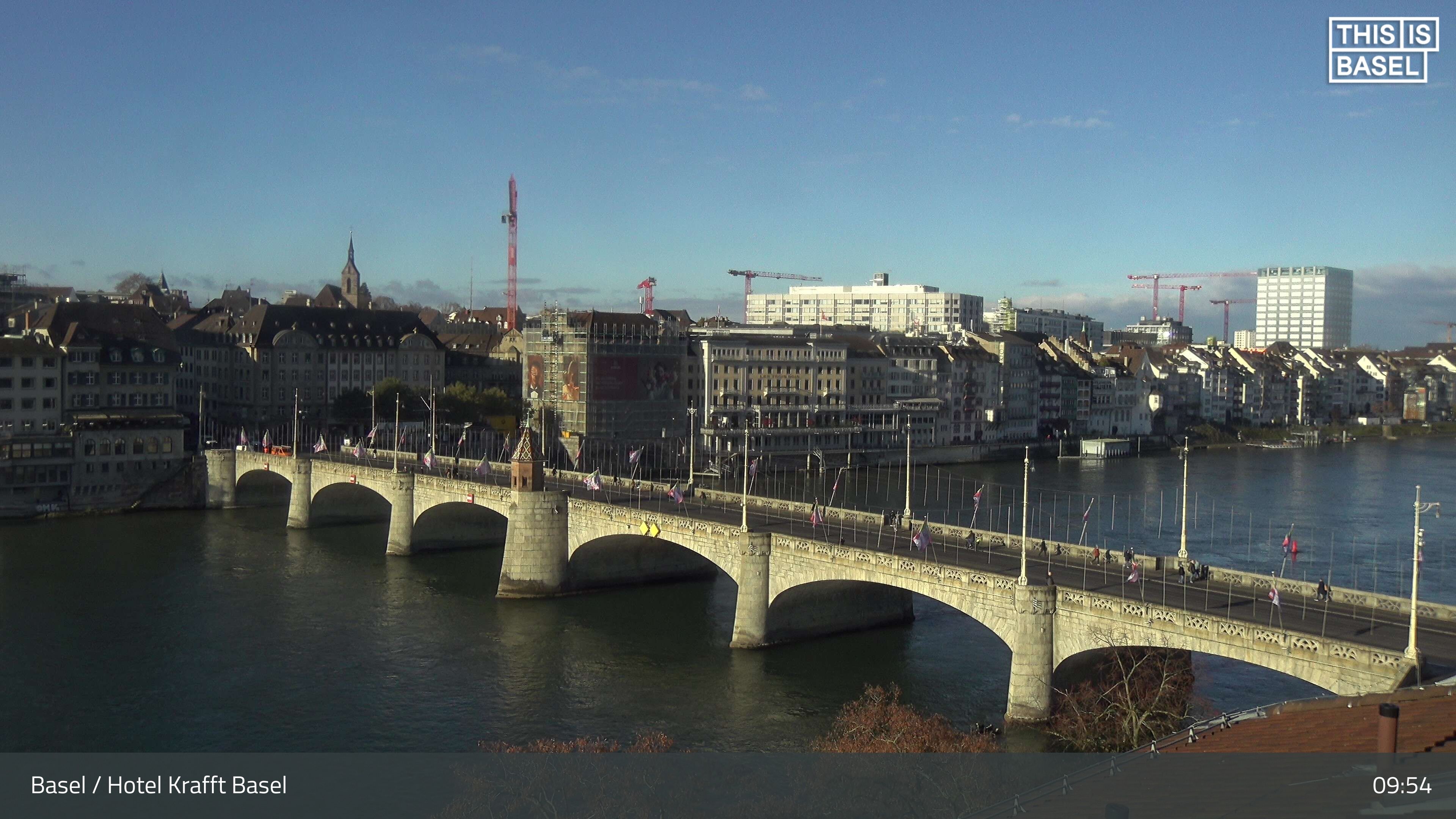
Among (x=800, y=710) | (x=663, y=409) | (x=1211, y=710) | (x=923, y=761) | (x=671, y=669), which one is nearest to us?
(x=923, y=761)

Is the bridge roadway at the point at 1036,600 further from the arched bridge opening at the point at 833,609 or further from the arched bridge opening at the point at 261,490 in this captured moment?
the arched bridge opening at the point at 261,490

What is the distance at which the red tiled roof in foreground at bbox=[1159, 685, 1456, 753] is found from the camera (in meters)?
22.7

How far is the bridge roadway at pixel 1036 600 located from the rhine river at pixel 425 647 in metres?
2.57

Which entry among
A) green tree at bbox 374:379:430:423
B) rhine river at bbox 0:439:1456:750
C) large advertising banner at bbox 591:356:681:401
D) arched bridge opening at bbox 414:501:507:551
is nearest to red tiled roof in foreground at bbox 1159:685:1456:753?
rhine river at bbox 0:439:1456:750

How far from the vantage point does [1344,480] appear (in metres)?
123

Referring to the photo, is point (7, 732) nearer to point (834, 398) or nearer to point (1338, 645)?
point (1338, 645)

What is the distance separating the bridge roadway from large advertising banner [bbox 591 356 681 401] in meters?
60.4

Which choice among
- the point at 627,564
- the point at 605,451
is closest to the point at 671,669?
the point at 627,564

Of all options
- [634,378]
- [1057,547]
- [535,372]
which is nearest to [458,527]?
[1057,547]

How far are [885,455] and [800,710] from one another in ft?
335

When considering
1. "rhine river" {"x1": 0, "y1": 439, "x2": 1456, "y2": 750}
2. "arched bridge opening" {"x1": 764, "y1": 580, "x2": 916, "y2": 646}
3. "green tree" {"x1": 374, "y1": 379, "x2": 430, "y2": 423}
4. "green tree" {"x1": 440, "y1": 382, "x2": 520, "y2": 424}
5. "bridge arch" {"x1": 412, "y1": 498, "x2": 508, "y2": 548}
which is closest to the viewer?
"rhine river" {"x1": 0, "y1": 439, "x2": 1456, "y2": 750}

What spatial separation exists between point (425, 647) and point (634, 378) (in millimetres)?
76954

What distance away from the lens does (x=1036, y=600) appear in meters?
39.4

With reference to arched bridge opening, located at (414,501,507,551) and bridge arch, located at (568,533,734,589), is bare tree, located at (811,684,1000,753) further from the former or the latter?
arched bridge opening, located at (414,501,507,551)
